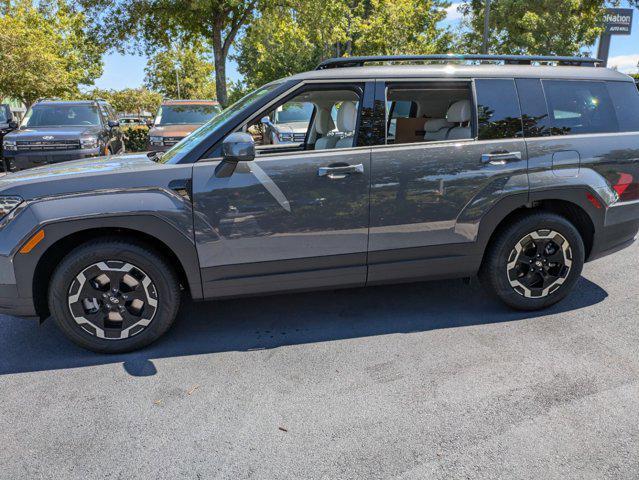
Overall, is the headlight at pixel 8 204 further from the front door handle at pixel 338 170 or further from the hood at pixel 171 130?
the hood at pixel 171 130

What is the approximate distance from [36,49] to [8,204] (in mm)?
23686

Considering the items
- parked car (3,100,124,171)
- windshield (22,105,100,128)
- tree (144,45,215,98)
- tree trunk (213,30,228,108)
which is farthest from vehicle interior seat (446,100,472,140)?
tree (144,45,215,98)

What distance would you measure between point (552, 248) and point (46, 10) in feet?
110

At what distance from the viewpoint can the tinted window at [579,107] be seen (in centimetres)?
373

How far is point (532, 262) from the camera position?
384cm

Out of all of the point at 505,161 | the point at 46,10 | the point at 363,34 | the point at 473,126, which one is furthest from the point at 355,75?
the point at 46,10

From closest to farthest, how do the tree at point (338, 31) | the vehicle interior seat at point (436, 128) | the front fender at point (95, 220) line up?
the front fender at point (95, 220) < the vehicle interior seat at point (436, 128) < the tree at point (338, 31)

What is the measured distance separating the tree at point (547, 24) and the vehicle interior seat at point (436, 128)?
25.4 metres

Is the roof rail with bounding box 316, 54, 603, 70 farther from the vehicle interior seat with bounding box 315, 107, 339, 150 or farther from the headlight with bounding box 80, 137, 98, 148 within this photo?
the headlight with bounding box 80, 137, 98, 148

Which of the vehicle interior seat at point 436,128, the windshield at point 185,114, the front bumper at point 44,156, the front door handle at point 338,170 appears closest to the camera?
the front door handle at point 338,170

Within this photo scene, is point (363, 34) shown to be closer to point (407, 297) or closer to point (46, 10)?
point (46, 10)

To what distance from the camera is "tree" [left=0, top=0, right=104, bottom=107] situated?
69.6 ft

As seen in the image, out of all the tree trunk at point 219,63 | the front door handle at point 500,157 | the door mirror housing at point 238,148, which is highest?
the tree trunk at point 219,63

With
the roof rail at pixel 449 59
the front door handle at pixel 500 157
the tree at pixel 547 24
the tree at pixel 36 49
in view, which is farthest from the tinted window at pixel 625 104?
the tree at pixel 547 24
